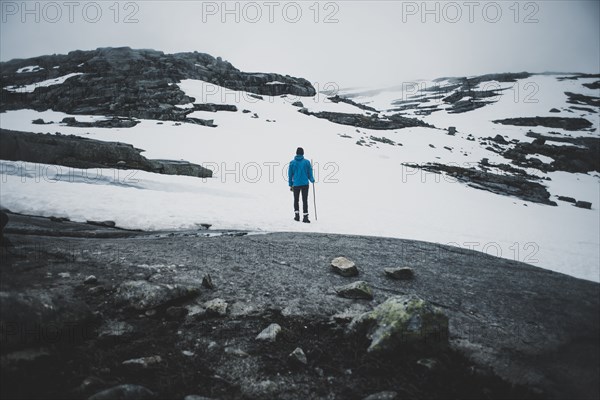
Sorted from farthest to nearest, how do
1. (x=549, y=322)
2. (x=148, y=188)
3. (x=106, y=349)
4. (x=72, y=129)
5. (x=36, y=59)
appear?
Answer: (x=36, y=59) → (x=72, y=129) → (x=148, y=188) → (x=549, y=322) → (x=106, y=349)

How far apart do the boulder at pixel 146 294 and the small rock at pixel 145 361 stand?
0.91 m

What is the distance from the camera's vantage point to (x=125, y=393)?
219 centimetres

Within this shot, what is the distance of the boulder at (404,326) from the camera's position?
119 inches

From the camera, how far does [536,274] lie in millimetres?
6039

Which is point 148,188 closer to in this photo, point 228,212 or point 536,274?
point 228,212

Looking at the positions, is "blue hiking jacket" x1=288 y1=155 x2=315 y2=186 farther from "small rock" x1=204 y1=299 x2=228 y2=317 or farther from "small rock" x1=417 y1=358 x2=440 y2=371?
"small rock" x1=417 y1=358 x2=440 y2=371

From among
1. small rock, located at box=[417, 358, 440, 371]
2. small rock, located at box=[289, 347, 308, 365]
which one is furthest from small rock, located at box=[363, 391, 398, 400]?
small rock, located at box=[289, 347, 308, 365]

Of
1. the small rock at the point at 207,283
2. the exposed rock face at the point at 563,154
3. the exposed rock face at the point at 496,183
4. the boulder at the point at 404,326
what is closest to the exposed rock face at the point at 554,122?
the exposed rock face at the point at 563,154

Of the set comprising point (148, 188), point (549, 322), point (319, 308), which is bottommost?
point (549, 322)

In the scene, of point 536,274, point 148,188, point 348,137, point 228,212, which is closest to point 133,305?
point 228,212

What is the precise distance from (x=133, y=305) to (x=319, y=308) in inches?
93.4

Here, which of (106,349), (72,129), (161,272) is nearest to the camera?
(106,349)

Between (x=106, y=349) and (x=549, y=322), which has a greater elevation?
(x=106, y=349)

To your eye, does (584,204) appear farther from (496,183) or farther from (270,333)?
(270,333)
